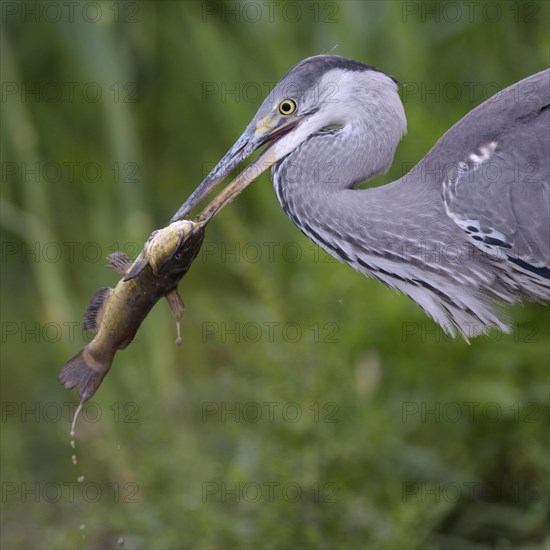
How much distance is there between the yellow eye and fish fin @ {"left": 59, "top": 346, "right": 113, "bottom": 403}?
90 cm

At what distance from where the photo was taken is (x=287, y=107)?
323 centimetres

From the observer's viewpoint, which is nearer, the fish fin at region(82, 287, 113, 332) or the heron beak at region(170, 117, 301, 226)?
the fish fin at region(82, 287, 113, 332)

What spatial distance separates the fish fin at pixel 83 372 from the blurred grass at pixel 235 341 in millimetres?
878

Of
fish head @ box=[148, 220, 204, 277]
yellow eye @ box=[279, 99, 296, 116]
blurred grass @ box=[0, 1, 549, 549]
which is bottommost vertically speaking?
blurred grass @ box=[0, 1, 549, 549]

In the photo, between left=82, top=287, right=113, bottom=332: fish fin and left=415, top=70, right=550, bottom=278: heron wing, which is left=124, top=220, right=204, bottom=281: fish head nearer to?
left=82, top=287, right=113, bottom=332: fish fin

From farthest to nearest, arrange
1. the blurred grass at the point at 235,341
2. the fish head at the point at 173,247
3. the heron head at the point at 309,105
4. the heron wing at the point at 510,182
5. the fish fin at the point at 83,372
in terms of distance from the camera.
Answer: the blurred grass at the point at 235,341 → the heron head at the point at 309,105 → the heron wing at the point at 510,182 → the fish fin at the point at 83,372 → the fish head at the point at 173,247

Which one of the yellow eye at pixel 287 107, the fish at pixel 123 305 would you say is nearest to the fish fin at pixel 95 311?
the fish at pixel 123 305

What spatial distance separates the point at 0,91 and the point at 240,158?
239cm

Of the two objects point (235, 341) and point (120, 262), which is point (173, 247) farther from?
point (235, 341)

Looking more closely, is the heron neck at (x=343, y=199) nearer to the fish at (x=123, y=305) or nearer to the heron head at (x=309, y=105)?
the heron head at (x=309, y=105)

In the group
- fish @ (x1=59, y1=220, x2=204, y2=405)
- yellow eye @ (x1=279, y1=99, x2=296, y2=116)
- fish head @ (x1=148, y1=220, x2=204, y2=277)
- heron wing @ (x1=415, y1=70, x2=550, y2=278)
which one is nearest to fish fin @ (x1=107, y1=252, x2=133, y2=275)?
fish @ (x1=59, y1=220, x2=204, y2=405)

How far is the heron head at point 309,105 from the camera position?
3.21m

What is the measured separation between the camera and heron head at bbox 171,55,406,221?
3.21m

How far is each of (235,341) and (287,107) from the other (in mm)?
1829
